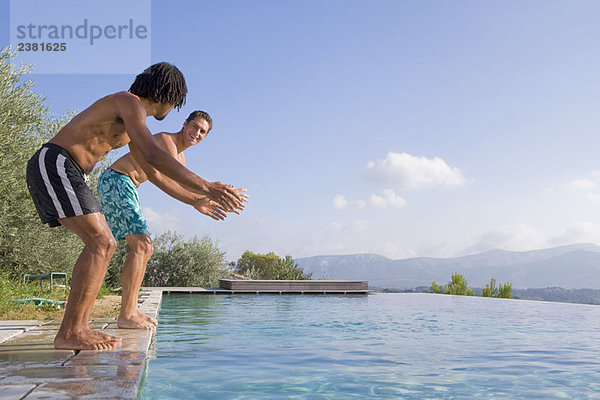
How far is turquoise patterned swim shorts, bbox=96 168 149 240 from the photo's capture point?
4250 mm

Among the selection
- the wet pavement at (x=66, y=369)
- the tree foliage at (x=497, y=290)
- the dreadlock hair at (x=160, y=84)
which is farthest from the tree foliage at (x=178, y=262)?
the dreadlock hair at (x=160, y=84)

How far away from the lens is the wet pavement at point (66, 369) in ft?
6.74

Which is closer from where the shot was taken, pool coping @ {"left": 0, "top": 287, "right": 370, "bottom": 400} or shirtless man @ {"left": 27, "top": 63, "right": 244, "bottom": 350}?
pool coping @ {"left": 0, "top": 287, "right": 370, "bottom": 400}

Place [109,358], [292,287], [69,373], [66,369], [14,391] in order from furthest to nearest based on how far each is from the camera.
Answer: [292,287]
[109,358]
[66,369]
[69,373]
[14,391]

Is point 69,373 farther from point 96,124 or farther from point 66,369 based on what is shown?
point 96,124

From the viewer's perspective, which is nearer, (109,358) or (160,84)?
(109,358)

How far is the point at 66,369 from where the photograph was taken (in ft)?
8.35

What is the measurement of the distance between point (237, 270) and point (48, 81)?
2381cm

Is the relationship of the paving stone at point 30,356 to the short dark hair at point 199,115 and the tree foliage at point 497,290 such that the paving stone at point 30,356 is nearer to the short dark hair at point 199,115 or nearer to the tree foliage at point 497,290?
the short dark hair at point 199,115

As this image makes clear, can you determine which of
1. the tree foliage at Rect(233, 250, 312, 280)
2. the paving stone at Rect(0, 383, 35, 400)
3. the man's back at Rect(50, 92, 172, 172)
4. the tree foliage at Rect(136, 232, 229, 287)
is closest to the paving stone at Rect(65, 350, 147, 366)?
the paving stone at Rect(0, 383, 35, 400)

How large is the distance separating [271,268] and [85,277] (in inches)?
1010

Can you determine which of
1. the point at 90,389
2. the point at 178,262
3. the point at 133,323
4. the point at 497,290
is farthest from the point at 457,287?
the point at 90,389

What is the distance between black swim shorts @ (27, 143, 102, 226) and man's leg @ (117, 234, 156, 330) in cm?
119

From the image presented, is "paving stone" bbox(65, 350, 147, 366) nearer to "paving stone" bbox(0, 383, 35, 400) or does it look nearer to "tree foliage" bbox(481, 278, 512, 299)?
"paving stone" bbox(0, 383, 35, 400)
